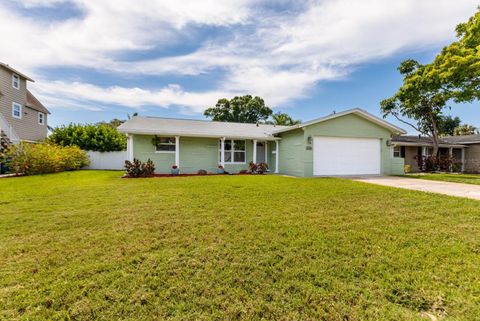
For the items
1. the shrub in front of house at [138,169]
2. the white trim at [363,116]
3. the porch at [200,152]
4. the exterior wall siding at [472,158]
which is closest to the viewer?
the shrub in front of house at [138,169]

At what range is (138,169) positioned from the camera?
1304cm

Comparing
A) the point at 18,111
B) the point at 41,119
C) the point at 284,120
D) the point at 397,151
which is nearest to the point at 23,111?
the point at 18,111

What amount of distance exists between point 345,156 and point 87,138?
64.5 ft

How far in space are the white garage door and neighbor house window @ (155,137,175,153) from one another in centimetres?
886

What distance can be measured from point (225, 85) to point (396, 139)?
15.6 m

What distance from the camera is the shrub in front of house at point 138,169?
12.9 metres

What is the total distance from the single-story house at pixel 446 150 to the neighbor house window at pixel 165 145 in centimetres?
1806

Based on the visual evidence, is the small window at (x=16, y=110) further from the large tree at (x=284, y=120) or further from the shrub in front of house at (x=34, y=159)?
the large tree at (x=284, y=120)

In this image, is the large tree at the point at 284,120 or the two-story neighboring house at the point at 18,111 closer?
the two-story neighboring house at the point at 18,111

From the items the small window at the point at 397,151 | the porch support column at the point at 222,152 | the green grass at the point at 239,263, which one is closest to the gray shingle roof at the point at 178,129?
the porch support column at the point at 222,152

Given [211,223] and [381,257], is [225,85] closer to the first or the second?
[211,223]

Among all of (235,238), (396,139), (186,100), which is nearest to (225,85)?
(186,100)

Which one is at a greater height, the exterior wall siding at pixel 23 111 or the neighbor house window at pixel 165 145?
the exterior wall siding at pixel 23 111

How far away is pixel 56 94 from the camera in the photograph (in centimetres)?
2055
